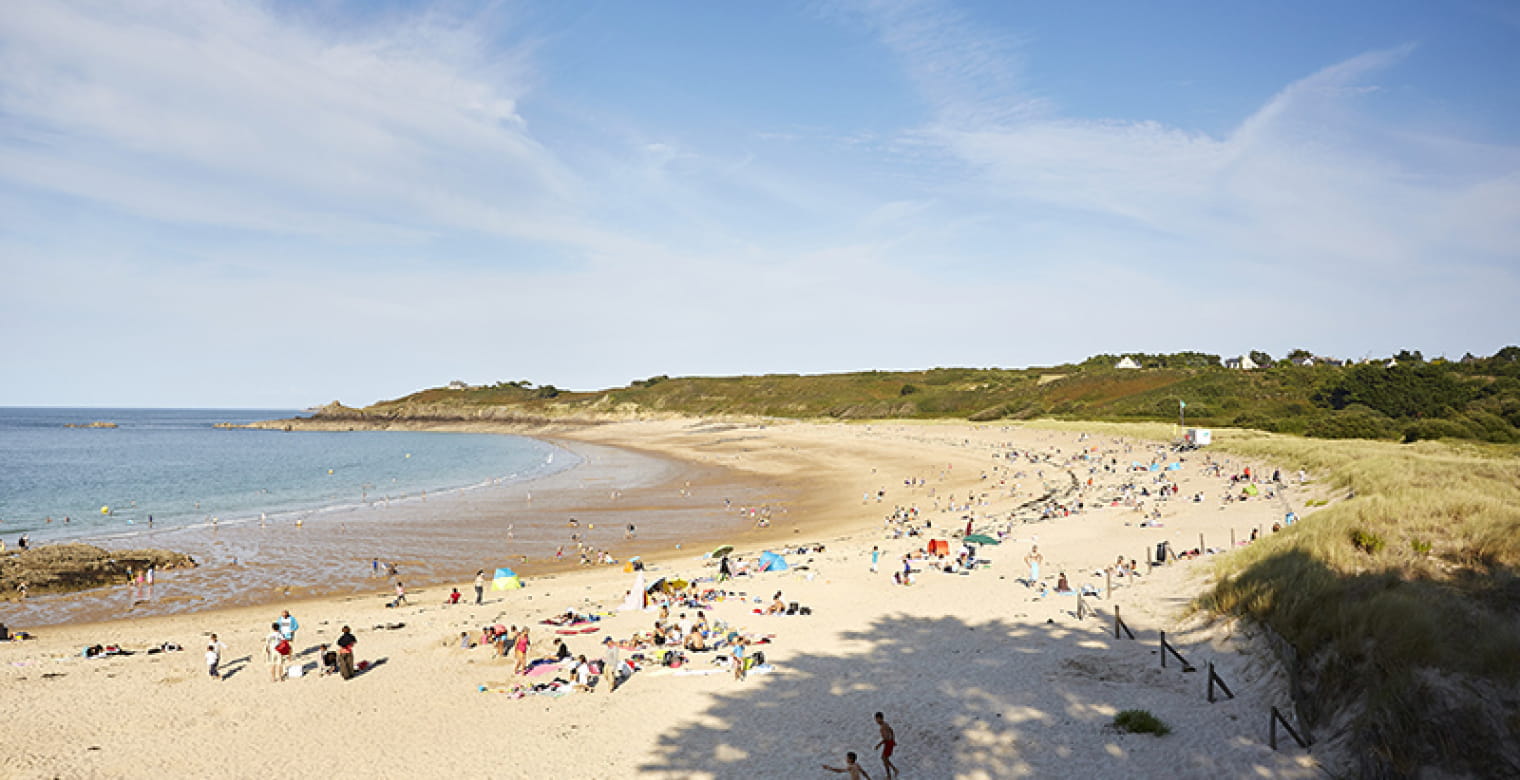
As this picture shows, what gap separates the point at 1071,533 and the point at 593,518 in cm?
2324

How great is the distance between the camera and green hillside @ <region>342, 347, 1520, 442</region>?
185ft

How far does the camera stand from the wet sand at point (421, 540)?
24641mm

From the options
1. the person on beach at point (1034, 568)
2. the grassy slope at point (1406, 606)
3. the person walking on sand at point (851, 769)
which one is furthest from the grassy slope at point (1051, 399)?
the person walking on sand at point (851, 769)

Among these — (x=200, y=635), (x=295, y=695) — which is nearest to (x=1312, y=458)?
(x=295, y=695)

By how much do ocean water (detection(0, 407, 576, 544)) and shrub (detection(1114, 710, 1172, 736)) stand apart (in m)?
40.9

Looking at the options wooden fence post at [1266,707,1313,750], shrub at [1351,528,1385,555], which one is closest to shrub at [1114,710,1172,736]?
wooden fence post at [1266,707,1313,750]

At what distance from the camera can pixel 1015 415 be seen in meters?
93.9

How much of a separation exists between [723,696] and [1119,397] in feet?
296

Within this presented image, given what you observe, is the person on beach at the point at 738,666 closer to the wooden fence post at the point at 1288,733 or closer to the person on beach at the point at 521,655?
the person on beach at the point at 521,655

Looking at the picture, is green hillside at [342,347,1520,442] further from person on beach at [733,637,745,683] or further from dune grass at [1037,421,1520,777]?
person on beach at [733,637,745,683]

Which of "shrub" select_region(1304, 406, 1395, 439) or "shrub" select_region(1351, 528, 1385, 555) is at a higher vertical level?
"shrub" select_region(1304, 406, 1395, 439)

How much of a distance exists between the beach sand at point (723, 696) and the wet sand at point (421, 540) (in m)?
2.32

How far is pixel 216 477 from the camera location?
2370 inches

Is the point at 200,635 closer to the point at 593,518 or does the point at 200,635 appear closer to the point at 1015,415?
the point at 593,518
